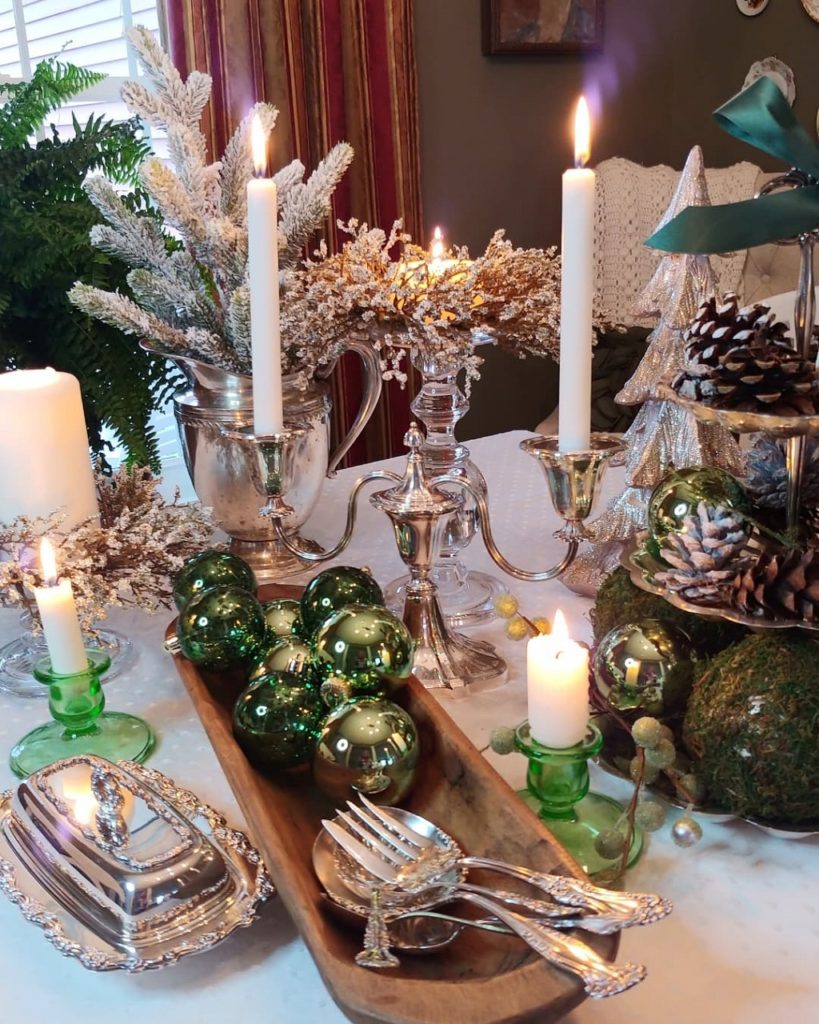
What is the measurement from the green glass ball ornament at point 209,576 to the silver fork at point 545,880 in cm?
27

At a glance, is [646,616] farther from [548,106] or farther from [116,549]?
[548,106]

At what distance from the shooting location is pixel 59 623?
66 cm

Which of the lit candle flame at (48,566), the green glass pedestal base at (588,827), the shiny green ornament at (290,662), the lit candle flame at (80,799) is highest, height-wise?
the lit candle flame at (48,566)

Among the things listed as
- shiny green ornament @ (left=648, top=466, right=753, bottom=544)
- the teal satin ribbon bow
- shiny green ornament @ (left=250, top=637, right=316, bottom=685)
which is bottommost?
A: shiny green ornament @ (left=250, top=637, right=316, bottom=685)

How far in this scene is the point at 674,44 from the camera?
2852mm

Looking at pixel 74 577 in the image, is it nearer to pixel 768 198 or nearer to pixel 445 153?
pixel 768 198

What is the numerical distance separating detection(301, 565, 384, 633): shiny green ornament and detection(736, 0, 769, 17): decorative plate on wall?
2811mm

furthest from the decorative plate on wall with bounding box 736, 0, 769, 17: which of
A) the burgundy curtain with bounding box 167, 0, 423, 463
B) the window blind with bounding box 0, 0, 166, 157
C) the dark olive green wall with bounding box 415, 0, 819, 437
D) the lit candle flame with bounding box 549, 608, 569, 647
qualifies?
the lit candle flame with bounding box 549, 608, 569, 647

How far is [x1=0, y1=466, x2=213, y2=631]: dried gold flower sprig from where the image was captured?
763 mm

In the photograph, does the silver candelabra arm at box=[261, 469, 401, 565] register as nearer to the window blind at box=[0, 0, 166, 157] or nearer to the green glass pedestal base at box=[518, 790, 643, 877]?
the green glass pedestal base at box=[518, 790, 643, 877]

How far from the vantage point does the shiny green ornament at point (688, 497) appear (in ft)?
1.97

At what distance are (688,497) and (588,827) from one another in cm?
21

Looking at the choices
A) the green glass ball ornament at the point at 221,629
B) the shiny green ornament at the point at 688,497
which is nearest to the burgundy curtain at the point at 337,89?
the green glass ball ornament at the point at 221,629

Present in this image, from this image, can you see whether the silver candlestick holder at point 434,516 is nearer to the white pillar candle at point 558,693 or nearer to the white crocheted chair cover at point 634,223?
the white pillar candle at point 558,693
